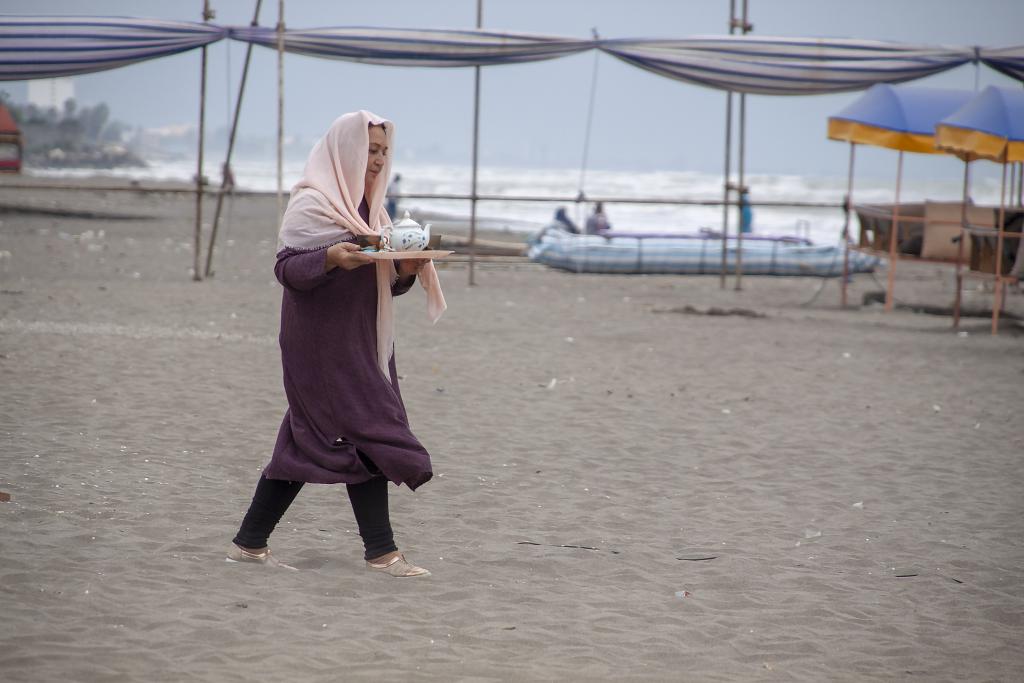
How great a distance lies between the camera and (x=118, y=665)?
3.08 meters

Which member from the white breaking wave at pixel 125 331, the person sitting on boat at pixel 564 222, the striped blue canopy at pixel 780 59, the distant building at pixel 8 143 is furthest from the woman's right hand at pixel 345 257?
the distant building at pixel 8 143

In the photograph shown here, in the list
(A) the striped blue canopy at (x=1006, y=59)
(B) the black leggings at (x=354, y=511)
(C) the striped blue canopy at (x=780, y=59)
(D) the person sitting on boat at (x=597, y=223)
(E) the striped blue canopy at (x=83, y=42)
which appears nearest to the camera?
(B) the black leggings at (x=354, y=511)

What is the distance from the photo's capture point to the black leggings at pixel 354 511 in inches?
154

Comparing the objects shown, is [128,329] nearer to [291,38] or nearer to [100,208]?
[291,38]

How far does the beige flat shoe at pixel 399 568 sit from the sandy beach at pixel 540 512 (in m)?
0.07

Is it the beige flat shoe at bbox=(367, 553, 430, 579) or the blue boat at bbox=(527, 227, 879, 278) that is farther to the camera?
the blue boat at bbox=(527, 227, 879, 278)

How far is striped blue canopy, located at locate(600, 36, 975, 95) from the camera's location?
11930 mm

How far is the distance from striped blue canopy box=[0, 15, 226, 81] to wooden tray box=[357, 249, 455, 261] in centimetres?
814


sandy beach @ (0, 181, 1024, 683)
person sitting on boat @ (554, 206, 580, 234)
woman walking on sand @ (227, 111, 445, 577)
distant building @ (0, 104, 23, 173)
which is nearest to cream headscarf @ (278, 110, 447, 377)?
woman walking on sand @ (227, 111, 445, 577)

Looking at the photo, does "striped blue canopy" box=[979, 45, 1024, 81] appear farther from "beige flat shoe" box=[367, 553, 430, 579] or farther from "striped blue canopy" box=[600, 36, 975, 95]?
"beige flat shoe" box=[367, 553, 430, 579]

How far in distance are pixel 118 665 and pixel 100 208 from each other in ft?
78.1

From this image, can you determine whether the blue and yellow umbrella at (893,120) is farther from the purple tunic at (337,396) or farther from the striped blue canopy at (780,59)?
the purple tunic at (337,396)

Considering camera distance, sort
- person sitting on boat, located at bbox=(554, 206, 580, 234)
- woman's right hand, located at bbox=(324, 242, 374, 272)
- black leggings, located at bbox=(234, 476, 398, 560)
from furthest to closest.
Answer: person sitting on boat, located at bbox=(554, 206, 580, 234) < black leggings, located at bbox=(234, 476, 398, 560) < woman's right hand, located at bbox=(324, 242, 374, 272)

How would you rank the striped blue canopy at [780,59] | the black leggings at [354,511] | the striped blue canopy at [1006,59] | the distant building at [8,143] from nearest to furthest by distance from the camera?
the black leggings at [354,511], the striped blue canopy at [1006,59], the striped blue canopy at [780,59], the distant building at [8,143]
